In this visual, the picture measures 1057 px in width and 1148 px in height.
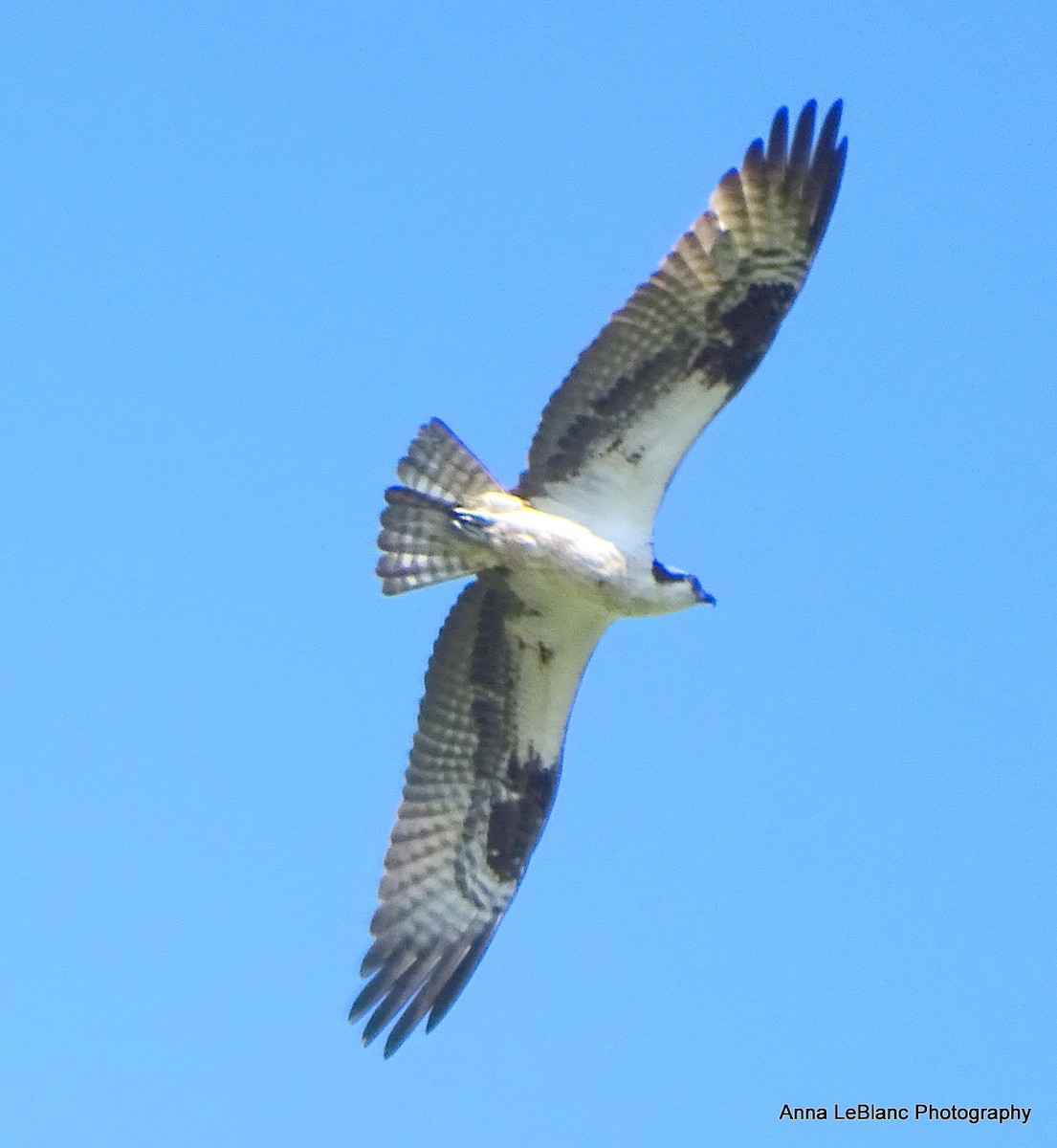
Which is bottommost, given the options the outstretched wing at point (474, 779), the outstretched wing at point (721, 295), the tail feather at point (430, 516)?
the outstretched wing at point (474, 779)

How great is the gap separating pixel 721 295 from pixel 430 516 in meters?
1.60

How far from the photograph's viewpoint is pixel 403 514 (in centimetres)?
902

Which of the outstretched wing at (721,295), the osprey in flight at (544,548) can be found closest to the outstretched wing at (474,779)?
the osprey in flight at (544,548)

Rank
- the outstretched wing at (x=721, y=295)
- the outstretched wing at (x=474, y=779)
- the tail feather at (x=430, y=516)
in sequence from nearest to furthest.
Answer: the outstretched wing at (x=721, y=295) < the tail feather at (x=430, y=516) < the outstretched wing at (x=474, y=779)

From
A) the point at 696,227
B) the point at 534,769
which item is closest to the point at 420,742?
the point at 534,769

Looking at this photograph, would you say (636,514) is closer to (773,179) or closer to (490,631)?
(490,631)

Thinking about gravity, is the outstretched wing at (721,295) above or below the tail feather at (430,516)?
above

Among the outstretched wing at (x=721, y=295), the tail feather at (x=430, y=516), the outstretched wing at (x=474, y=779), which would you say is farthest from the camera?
the outstretched wing at (x=474, y=779)

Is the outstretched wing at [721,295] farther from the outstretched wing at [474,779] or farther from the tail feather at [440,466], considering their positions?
the outstretched wing at [474,779]

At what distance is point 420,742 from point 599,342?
80.8 inches

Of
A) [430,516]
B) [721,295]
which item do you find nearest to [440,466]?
[430,516]

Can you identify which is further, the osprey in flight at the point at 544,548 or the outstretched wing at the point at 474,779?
the outstretched wing at the point at 474,779

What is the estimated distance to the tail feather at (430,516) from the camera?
8992 mm

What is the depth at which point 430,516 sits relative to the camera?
902 cm
